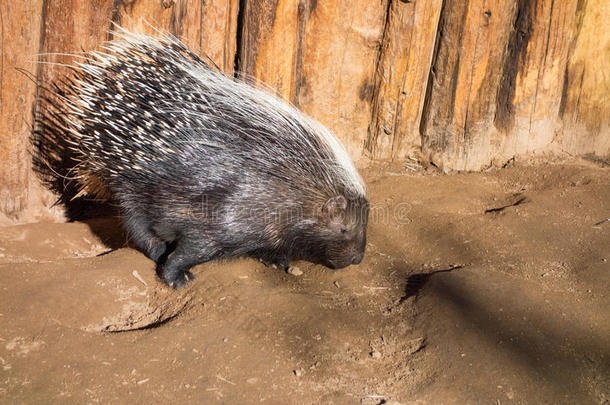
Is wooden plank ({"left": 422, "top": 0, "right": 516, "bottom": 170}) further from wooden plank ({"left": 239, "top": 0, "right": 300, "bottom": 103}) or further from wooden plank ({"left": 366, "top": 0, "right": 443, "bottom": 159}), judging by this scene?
wooden plank ({"left": 239, "top": 0, "right": 300, "bottom": 103})

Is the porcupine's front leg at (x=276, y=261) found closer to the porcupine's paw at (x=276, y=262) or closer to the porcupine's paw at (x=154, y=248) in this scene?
the porcupine's paw at (x=276, y=262)

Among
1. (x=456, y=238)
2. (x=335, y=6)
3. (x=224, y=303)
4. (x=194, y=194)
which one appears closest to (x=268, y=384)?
(x=224, y=303)

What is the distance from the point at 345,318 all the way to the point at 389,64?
7.59ft

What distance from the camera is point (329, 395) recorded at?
2.55 meters


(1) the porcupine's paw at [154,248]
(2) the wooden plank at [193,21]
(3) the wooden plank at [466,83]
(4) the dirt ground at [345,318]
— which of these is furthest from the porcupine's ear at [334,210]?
(3) the wooden plank at [466,83]

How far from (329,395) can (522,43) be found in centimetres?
347

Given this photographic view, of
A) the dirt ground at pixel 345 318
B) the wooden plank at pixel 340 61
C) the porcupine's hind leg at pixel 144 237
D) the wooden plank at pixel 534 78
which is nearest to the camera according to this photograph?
the dirt ground at pixel 345 318

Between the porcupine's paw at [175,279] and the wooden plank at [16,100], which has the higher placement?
the wooden plank at [16,100]

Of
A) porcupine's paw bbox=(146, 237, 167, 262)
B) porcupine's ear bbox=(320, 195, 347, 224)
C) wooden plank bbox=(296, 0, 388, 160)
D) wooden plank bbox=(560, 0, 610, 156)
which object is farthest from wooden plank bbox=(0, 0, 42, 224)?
wooden plank bbox=(560, 0, 610, 156)

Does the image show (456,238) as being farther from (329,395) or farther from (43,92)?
(43,92)

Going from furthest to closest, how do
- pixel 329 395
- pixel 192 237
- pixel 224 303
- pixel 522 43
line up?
pixel 522 43 → pixel 192 237 → pixel 224 303 → pixel 329 395

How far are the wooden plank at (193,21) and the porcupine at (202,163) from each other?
0.21 metres

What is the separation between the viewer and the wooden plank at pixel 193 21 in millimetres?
3783

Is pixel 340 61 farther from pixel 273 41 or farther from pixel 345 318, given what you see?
pixel 345 318
